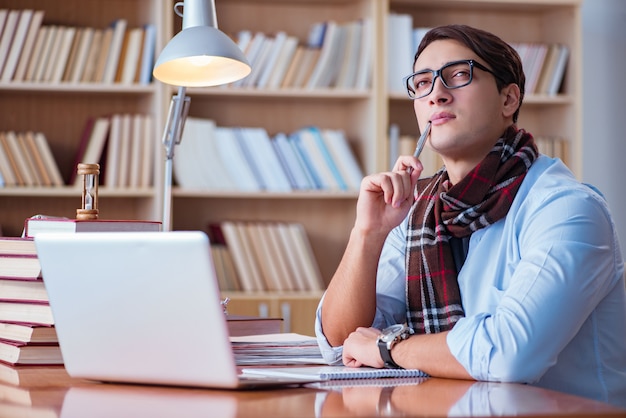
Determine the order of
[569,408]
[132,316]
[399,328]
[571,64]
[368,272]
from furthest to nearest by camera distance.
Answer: [571,64], [368,272], [399,328], [132,316], [569,408]

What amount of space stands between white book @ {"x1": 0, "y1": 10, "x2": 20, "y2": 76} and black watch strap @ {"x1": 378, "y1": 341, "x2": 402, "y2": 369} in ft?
7.75

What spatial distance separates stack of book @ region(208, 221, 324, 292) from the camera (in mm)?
3424

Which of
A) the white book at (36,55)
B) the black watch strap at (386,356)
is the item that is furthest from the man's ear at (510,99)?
the white book at (36,55)

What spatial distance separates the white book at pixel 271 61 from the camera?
348 cm

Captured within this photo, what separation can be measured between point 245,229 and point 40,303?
6.51 ft

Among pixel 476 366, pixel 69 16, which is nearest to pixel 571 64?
pixel 69 16

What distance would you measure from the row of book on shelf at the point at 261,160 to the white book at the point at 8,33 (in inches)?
27.8

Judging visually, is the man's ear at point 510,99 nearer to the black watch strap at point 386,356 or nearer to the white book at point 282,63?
the black watch strap at point 386,356

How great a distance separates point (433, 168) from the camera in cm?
361

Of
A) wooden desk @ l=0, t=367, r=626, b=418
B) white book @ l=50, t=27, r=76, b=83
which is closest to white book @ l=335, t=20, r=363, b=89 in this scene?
white book @ l=50, t=27, r=76, b=83

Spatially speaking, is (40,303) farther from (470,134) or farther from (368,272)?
(470,134)

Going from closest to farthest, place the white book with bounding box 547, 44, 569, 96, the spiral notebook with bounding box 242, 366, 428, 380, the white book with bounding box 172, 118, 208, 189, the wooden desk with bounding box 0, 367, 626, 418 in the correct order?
the wooden desk with bounding box 0, 367, 626, 418, the spiral notebook with bounding box 242, 366, 428, 380, the white book with bounding box 172, 118, 208, 189, the white book with bounding box 547, 44, 569, 96

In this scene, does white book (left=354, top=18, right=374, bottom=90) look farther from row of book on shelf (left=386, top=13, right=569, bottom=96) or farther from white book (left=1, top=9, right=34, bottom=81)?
white book (left=1, top=9, right=34, bottom=81)

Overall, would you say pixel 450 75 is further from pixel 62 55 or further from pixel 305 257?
pixel 62 55
